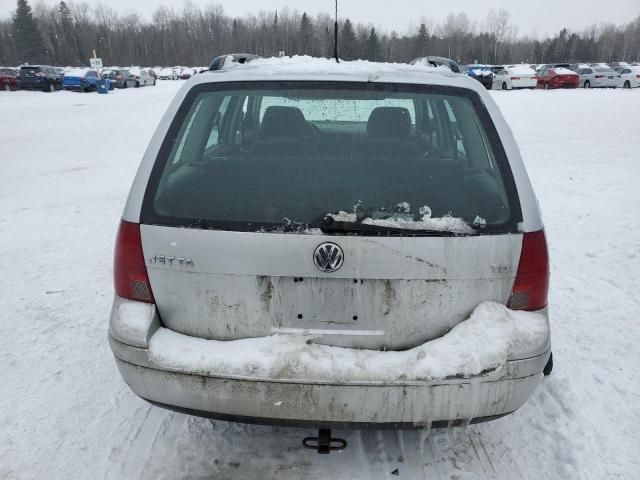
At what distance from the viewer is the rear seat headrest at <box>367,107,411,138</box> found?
8.75 ft

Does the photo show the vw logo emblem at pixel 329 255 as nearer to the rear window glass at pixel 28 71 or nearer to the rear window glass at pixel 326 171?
the rear window glass at pixel 326 171

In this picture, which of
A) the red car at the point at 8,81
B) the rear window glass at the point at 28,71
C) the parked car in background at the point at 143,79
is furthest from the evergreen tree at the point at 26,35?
the rear window glass at the point at 28,71

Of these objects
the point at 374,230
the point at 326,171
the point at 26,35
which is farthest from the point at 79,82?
the point at 26,35

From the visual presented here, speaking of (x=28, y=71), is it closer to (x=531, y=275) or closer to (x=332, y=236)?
(x=332, y=236)

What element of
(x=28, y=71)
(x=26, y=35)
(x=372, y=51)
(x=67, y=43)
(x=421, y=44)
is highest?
(x=26, y=35)

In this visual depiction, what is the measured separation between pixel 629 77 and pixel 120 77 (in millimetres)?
36821

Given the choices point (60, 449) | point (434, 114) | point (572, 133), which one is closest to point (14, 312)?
point (60, 449)

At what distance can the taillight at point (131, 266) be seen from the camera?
87.9 inches

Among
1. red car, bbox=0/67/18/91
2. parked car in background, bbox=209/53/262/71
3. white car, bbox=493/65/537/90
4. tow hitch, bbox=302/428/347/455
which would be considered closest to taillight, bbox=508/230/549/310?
tow hitch, bbox=302/428/347/455

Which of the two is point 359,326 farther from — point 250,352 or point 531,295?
point 531,295

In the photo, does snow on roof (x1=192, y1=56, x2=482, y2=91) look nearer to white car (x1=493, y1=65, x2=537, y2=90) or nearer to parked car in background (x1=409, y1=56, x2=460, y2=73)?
parked car in background (x1=409, y1=56, x2=460, y2=73)

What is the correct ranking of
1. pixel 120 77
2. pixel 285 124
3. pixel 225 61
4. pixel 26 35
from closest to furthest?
pixel 285 124
pixel 225 61
pixel 120 77
pixel 26 35

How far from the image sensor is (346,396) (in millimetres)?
2061

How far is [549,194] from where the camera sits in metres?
7.58
